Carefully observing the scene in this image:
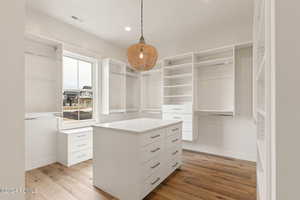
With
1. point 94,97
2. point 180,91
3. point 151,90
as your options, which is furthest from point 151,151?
point 151,90

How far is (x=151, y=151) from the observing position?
6.11 feet

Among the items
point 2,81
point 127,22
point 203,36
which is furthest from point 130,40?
point 2,81

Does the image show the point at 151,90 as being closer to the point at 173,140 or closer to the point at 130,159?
the point at 173,140

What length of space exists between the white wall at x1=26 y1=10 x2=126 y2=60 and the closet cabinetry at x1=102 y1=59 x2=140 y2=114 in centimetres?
40

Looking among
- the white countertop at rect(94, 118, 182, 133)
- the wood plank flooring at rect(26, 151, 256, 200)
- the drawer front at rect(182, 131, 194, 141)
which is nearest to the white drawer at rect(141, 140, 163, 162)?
the white countertop at rect(94, 118, 182, 133)

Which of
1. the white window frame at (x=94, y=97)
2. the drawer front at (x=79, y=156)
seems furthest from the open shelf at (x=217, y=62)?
the drawer front at (x=79, y=156)

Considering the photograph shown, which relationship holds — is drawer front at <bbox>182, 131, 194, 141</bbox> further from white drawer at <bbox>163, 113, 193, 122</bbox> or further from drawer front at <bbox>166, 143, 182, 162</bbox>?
drawer front at <bbox>166, 143, 182, 162</bbox>

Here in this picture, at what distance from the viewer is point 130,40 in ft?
13.1

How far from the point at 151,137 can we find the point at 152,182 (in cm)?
61

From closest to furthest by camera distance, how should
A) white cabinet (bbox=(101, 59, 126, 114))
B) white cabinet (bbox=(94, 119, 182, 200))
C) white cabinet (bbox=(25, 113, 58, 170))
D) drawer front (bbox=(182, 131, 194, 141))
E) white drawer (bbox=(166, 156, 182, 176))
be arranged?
white cabinet (bbox=(94, 119, 182, 200)) < white drawer (bbox=(166, 156, 182, 176)) < white cabinet (bbox=(25, 113, 58, 170)) < drawer front (bbox=(182, 131, 194, 141)) < white cabinet (bbox=(101, 59, 126, 114))

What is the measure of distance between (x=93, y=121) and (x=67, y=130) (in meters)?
0.74

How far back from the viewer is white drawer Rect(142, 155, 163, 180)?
68.0 inches

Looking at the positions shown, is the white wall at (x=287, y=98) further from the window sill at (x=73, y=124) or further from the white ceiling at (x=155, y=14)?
the window sill at (x=73, y=124)

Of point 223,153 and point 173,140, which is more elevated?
point 173,140
